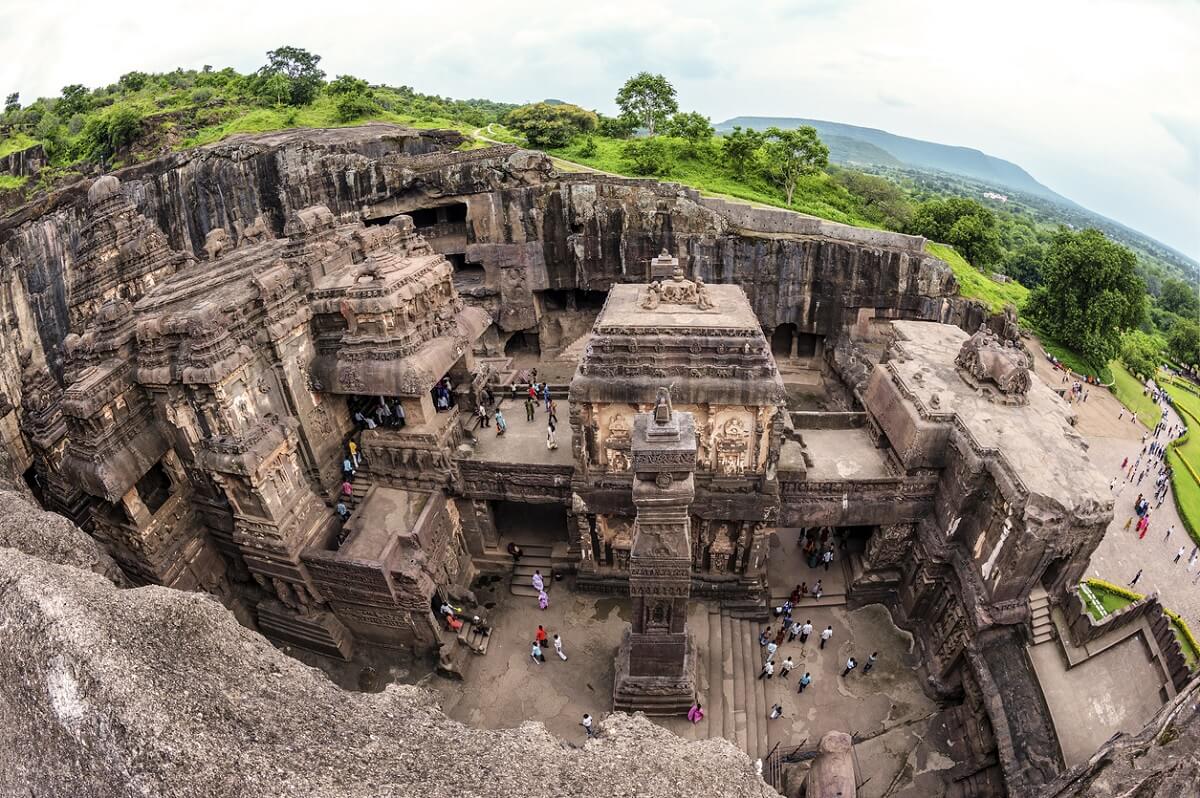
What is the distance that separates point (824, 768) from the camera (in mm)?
11797

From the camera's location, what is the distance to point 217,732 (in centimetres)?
580

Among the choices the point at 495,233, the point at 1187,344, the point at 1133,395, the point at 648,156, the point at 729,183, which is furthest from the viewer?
the point at 1187,344

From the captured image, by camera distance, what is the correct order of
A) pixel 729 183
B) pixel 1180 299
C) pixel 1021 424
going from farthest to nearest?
1. pixel 1180 299
2. pixel 729 183
3. pixel 1021 424

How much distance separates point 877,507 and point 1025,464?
143 inches

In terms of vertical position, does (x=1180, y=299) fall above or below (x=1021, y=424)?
below

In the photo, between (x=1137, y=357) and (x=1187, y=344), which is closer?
(x=1137, y=357)

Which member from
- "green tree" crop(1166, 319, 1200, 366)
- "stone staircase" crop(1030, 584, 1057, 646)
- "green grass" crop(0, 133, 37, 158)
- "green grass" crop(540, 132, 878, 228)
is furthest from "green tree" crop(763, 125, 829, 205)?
"green grass" crop(0, 133, 37, 158)

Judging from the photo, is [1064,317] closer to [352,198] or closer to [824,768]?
[824,768]

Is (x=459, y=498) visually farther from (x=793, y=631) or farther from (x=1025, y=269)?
(x=1025, y=269)

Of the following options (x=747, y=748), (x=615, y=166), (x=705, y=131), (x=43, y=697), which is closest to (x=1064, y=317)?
(x=705, y=131)

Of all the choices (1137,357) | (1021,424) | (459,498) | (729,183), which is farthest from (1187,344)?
(459,498)

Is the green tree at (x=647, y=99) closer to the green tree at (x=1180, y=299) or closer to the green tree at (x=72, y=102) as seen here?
the green tree at (x=72, y=102)

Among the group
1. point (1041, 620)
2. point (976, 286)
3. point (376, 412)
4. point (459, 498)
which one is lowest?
point (459, 498)

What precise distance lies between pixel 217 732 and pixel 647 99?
5187 centimetres
